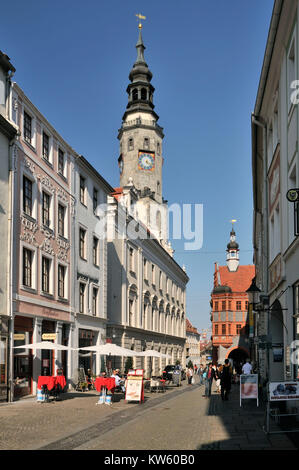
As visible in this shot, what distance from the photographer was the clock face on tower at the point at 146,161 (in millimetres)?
78938

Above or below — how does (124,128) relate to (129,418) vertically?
above

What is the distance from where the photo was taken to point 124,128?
268 ft

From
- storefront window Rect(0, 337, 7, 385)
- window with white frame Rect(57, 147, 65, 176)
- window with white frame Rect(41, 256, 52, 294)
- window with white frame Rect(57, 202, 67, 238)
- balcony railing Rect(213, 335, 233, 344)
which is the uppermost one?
window with white frame Rect(57, 147, 65, 176)

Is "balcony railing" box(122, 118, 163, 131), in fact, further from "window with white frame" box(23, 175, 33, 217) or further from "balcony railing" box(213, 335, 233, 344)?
"window with white frame" box(23, 175, 33, 217)

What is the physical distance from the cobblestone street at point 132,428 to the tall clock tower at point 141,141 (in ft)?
184

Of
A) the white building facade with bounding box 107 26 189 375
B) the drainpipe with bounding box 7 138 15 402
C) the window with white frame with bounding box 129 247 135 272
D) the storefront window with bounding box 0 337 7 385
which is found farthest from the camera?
the window with white frame with bounding box 129 247 135 272

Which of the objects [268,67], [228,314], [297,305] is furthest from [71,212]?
[228,314]

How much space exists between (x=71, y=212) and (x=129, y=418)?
15.7 meters

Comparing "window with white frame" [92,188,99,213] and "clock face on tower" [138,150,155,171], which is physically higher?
"clock face on tower" [138,150,155,171]

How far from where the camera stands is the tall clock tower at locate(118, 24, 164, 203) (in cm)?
7850

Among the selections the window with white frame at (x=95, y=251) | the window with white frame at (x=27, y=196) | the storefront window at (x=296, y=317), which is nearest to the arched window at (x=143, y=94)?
the window with white frame at (x=95, y=251)

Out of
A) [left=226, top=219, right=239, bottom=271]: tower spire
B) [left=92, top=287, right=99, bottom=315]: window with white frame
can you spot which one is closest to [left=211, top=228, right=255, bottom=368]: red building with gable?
[left=226, top=219, right=239, bottom=271]: tower spire

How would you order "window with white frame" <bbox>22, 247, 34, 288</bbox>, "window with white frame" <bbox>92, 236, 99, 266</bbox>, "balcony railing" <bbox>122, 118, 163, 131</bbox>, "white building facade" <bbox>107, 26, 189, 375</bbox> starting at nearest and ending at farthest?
1. "window with white frame" <bbox>22, 247, 34, 288</bbox>
2. "window with white frame" <bbox>92, 236, 99, 266</bbox>
3. "white building facade" <bbox>107, 26, 189, 375</bbox>
4. "balcony railing" <bbox>122, 118, 163, 131</bbox>
